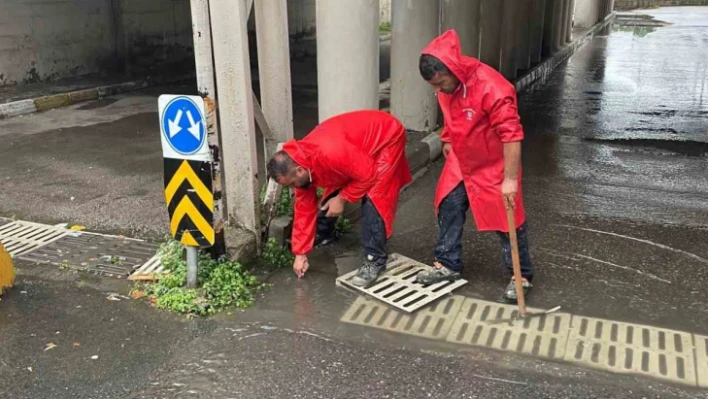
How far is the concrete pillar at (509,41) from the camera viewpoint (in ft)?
40.0

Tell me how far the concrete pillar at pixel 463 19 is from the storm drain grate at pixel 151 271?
574 centimetres

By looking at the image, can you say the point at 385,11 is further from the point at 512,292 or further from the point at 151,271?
the point at 512,292

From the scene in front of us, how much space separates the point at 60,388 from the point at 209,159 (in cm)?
144

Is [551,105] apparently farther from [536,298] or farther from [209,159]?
[209,159]

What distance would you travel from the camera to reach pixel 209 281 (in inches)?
157

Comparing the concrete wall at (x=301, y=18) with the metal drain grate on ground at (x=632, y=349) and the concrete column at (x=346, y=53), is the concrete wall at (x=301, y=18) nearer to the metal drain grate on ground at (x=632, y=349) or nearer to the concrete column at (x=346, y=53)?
the concrete column at (x=346, y=53)

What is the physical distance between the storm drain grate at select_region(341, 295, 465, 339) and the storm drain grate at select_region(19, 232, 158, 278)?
1674 mm

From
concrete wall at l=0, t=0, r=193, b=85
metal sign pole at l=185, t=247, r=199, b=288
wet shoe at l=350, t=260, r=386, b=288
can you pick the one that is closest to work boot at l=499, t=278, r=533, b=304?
wet shoe at l=350, t=260, r=386, b=288

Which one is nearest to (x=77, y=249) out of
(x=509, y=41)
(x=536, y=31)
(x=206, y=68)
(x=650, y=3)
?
(x=206, y=68)

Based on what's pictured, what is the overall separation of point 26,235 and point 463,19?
6198 millimetres

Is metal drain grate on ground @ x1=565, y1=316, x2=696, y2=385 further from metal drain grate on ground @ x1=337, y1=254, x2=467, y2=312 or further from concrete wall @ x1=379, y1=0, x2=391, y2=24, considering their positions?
concrete wall @ x1=379, y1=0, x2=391, y2=24

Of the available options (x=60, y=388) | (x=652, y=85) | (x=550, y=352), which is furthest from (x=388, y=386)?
(x=652, y=85)

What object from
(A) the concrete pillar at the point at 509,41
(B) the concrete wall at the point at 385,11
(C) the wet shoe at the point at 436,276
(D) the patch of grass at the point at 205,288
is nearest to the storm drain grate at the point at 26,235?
(D) the patch of grass at the point at 205,288

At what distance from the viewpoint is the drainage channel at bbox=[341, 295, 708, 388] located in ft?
10.4
